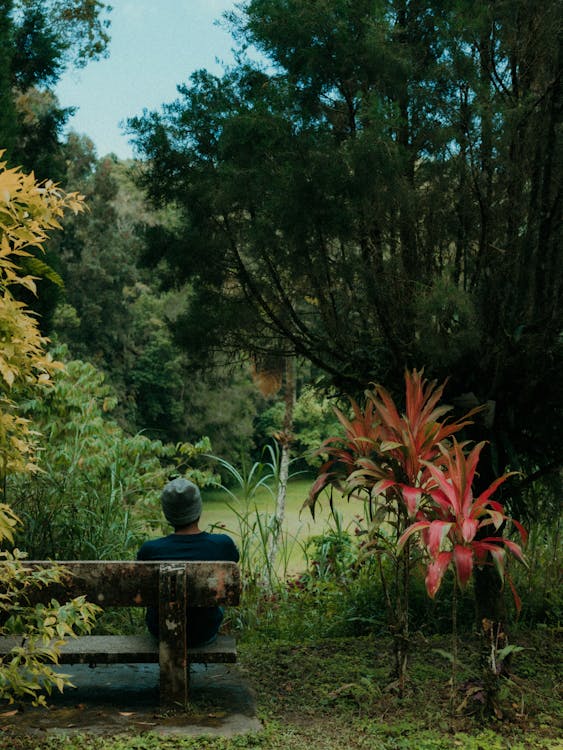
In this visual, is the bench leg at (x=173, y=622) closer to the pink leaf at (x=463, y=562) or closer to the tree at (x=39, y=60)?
the pink leaf at (x=463, y=562)

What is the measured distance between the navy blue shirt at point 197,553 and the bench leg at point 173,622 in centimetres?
21

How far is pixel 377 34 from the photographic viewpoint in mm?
3764

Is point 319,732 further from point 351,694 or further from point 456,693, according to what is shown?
point 456,693

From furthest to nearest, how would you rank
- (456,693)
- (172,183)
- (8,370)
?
1. (172,183)
2. (456,693)
3. (8,370)

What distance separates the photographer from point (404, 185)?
12.9 ft

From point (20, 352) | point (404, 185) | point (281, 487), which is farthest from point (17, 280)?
point (281, 487)

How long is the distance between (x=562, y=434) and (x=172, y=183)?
256cm

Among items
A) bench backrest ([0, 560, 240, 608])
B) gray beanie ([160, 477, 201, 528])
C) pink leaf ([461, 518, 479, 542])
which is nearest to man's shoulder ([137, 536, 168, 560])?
gray beanie ([160, 477, 201, 528])

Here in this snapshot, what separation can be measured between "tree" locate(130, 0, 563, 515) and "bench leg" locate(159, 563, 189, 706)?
1535mm

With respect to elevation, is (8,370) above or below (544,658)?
above

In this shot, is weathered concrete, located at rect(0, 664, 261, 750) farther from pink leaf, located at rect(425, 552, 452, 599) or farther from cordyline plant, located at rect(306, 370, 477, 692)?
pink leaf, located at rect(425, 552, 452, 599)

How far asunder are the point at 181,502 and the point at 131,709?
2.80ft

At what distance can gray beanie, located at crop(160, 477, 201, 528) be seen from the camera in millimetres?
3633

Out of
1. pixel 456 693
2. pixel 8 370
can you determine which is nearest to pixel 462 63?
pixel 8 370
